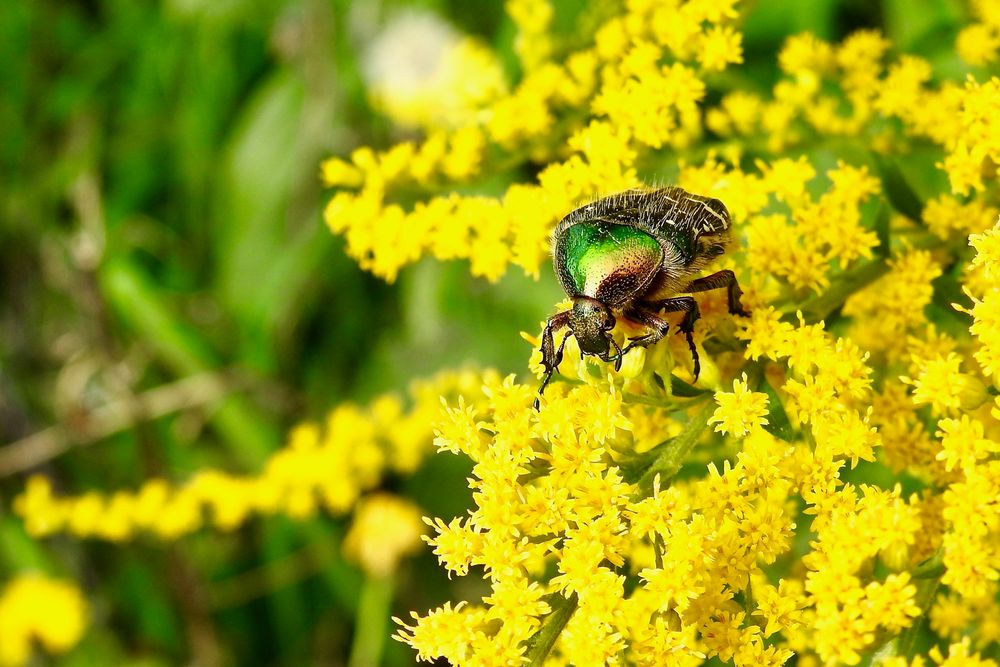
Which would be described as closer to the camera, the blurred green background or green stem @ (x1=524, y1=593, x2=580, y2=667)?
green stem @ (x1=524, y1=593, x2=580, y2=667)

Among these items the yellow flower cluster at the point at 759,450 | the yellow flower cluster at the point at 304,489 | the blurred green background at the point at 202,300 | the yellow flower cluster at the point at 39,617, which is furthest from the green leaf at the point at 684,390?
the yellow flower cluster at the point at 39,617

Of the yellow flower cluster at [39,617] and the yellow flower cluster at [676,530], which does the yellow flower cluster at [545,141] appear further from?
the yellow flower cluster at [39,617]

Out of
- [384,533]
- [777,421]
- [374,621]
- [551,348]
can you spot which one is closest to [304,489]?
[384,533]

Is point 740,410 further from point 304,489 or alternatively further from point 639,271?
point 304,489

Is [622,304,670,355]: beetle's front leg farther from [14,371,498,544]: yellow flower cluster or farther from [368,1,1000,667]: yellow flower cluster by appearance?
[14,371,498,544]: yellow flower cluster

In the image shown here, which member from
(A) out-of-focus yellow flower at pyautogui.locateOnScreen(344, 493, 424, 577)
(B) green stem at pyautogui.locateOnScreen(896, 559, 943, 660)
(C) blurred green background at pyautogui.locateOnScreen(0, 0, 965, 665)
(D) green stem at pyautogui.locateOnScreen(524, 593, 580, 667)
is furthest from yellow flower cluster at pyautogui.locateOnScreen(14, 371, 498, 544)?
Answer: (B) green stem at pyautogui.locateOnScreen(896, 559, 943, 660)

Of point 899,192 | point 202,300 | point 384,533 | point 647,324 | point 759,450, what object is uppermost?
point 202,300

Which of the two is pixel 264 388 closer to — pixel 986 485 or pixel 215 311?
pixel 215 311
